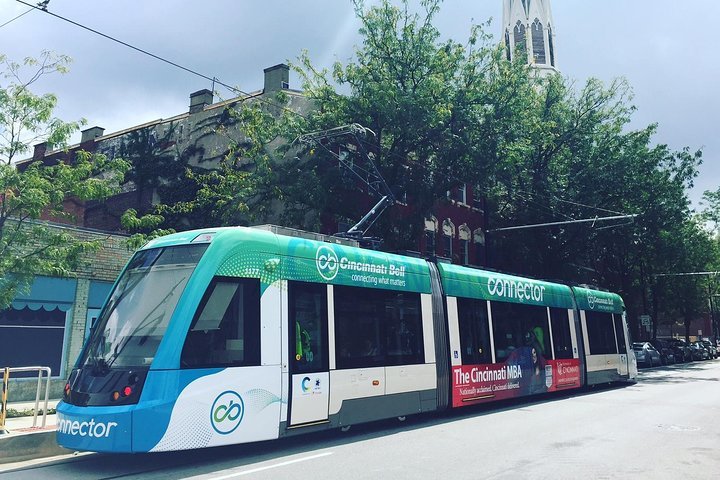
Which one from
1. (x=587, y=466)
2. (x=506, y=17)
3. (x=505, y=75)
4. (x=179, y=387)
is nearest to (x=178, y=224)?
(x=505, y=75)

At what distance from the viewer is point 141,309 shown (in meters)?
7.70

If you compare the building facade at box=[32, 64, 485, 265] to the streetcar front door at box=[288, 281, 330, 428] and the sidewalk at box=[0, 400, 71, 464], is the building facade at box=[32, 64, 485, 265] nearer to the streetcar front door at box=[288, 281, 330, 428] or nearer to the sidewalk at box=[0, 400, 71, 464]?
the streetcar front door at box=[288, 281, 330, 428]

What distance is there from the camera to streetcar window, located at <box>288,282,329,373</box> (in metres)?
8.63

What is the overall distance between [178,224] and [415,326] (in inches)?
717

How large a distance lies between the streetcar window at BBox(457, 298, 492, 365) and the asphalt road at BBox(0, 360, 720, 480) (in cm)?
126

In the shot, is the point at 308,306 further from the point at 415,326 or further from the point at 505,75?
the point at 505,75

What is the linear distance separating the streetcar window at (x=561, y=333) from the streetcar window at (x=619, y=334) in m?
3.92

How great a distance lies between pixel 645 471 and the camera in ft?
23.1

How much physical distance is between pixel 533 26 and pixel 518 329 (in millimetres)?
79027

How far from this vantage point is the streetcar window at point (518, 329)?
44.1ft

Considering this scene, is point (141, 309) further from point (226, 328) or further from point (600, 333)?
point (600, 333)

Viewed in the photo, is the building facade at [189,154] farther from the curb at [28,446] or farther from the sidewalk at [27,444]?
the curb at [28,446]

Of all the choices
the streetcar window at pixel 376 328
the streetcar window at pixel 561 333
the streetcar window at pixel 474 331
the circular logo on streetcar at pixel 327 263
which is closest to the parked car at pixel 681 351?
the streetcar window at pixel 561 333

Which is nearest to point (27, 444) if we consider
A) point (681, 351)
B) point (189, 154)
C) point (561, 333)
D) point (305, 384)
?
point (305, 384)
